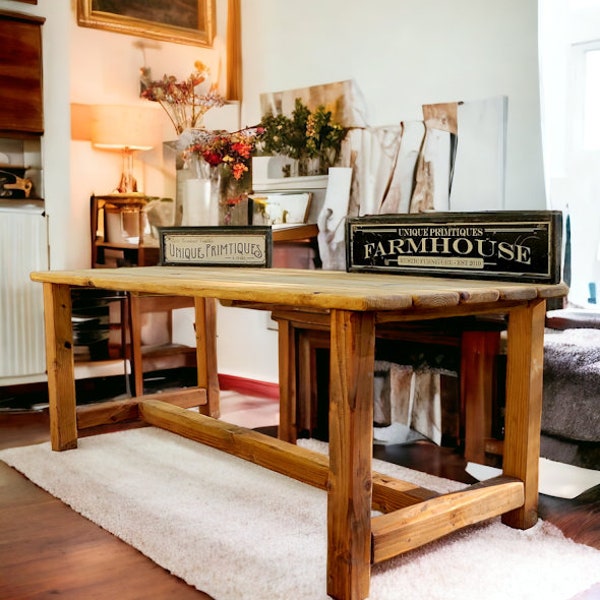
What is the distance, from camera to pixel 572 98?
2621 millimetres

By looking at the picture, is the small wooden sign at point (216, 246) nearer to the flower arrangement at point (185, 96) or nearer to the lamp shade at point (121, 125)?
the lamp shade at point (121, 125)

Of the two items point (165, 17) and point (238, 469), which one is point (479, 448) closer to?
point (238, 469)

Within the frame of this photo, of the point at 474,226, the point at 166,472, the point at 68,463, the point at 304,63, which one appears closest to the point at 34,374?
the point at 68,463

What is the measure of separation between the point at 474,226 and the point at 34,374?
8.28 ft

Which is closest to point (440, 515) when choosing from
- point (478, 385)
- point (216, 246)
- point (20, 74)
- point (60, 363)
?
point (478, 385)

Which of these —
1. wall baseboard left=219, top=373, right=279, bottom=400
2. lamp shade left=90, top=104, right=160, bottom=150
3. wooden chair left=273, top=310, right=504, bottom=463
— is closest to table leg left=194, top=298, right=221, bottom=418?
wooden chair left=273, top=310, right=504, bottom=463

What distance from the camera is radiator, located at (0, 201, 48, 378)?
11.4 feet

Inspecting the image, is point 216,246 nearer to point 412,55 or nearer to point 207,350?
point 207,350

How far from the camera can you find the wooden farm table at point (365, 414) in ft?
4.75

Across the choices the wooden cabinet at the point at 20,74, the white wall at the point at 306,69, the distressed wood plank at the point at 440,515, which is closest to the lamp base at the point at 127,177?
the white wall at the point at 306,69

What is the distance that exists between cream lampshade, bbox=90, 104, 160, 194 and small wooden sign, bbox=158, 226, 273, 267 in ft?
5.05

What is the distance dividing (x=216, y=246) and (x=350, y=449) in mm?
1146

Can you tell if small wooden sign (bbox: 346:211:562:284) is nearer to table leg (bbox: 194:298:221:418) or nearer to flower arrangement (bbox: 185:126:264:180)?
table leg (bbox: 194:298:221:418)

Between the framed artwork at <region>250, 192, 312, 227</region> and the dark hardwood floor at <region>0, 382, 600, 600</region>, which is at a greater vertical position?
the framed artwork at <region>250, 192, 312, 227</region>
